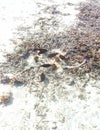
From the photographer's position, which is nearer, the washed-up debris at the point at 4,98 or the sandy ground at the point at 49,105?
the sandy ground at the point at 49,105

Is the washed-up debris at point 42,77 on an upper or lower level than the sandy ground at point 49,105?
upper

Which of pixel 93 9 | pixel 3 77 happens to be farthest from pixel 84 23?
pixel 3 77

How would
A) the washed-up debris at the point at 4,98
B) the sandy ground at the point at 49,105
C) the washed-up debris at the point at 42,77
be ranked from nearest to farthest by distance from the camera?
the sandy ground at the point at 49,105
the washed-up debris at the point at 4,98
the washed-up debris at the point at 42,77

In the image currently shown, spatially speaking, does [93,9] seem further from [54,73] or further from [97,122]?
[97,122]

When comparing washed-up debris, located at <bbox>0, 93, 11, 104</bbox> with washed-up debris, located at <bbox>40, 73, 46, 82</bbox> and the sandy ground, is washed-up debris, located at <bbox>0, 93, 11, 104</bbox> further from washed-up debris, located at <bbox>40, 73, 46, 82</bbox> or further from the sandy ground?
washed-up debris, located at <bbox>40, 73, 46, 82</bbox>

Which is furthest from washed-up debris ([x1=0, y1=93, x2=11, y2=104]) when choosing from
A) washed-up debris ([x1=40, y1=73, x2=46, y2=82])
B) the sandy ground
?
washed-up debris ([x1=40, y1=73, x2=46, y2=82])

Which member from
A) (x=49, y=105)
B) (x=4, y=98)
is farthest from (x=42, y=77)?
(x=4, y=98)

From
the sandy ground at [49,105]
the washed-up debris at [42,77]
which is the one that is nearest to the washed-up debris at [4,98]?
the sandy ground at [49,105]

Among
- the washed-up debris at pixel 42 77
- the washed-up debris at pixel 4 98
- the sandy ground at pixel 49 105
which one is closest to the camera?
the sandy ground at pixel 49 105

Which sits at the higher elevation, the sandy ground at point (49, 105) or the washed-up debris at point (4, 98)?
the washed-up debris at point (4, 98)

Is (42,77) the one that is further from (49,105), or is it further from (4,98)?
(4,98)

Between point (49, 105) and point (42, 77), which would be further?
point (42, 77)

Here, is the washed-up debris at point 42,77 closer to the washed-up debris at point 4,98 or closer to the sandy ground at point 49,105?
the sandy ground at point 49,105

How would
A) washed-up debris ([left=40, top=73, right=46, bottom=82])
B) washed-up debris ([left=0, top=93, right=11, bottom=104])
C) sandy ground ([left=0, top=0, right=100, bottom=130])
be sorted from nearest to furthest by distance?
1. sandy ground ([left=0, top=0, right=100, bottom=130])
2. washed-up debris ([left=0, top=93, right=11, bottom=104])
3. washed-up debris ([left=40, top=73, right=46, bottom=82])
